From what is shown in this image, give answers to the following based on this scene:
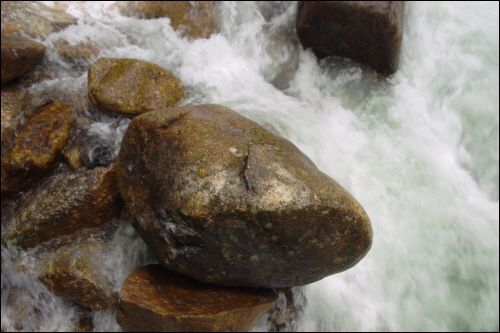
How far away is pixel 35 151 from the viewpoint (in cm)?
321

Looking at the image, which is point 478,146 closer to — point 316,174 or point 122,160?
point 316,174

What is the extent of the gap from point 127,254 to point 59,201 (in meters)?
0.83

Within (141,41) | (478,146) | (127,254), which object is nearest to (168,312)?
(127,254)

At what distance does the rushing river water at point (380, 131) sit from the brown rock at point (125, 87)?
0.22 metres

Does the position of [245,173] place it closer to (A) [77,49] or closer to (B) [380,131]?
(B) [380,131]

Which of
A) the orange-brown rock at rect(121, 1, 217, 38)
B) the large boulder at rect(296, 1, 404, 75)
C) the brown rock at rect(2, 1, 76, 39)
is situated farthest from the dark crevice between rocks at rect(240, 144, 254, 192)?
the brown rock at rect(2, 1, 76, 39)

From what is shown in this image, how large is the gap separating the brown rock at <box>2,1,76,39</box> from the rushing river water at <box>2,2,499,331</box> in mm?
259

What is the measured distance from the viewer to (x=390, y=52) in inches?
162

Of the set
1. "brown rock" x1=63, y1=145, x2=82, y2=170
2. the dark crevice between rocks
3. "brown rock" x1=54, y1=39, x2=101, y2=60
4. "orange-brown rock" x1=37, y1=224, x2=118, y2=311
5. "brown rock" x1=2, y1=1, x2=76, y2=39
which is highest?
"brown rock" x1=2, y1=1, x2=76, y2=39

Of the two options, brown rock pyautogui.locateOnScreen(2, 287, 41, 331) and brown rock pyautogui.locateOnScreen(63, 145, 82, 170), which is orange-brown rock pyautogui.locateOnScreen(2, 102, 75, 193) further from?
brown rock pyautogui.locateOnScreen(2, 287, 41, 331)

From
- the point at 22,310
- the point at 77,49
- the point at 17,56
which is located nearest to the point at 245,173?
the point at 22,310

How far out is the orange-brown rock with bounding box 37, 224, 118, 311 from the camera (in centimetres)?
290

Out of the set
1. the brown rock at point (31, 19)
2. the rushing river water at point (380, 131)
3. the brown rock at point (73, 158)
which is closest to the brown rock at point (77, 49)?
the rushing river water at point (380, 131)

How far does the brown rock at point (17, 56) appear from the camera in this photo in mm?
3404
